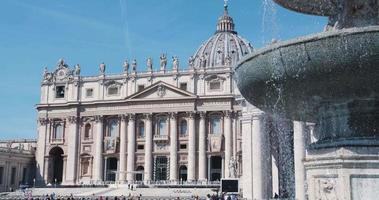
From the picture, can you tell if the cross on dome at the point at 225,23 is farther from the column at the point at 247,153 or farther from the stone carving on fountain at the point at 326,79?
the stone carving on fountain at the point at 326,79

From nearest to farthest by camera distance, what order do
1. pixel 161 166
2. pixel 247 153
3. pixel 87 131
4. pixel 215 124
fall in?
pixel 247 153, pixel 215 124, pixel 161 166, pixel 87 131

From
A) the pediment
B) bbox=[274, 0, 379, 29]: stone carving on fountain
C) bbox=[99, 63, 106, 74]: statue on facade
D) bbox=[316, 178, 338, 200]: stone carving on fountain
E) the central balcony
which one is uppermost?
bbox=[99, 63, 106, 74]: statue on facade

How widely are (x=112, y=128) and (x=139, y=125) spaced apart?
3.68 m

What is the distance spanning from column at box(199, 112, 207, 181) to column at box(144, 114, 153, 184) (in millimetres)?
5789

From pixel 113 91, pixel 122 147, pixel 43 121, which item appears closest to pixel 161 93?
pixel 113 91

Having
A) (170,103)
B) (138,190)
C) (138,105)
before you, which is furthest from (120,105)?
(138,190)

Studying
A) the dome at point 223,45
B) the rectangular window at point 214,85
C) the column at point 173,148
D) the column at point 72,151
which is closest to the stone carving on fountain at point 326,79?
the rectangular window at point 214,85

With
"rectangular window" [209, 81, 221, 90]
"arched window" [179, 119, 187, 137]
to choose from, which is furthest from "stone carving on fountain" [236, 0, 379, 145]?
"arched window" [179, 119, 187, 137]

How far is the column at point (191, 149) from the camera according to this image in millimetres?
57469

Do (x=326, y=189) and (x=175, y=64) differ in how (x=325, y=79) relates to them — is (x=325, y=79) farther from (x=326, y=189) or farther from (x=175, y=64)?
(x=175, y=64)

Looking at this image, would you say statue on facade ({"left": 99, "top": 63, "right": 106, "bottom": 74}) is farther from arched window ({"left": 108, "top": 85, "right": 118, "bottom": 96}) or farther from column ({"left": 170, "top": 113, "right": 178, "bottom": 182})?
column ({"left": 170, "top": 113, "right": 178, "bottom": 182})

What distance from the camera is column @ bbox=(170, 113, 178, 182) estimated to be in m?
58.2

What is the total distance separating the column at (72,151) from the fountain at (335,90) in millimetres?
57117

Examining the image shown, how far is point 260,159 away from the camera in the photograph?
24406 millimetres
